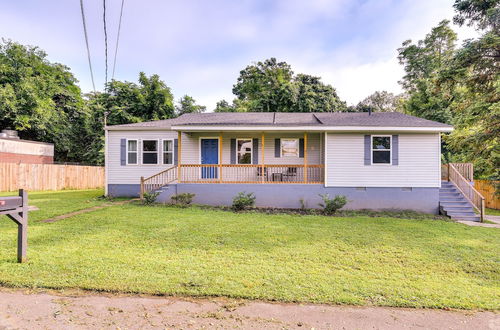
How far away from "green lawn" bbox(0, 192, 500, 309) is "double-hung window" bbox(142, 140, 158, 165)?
4.99 meters

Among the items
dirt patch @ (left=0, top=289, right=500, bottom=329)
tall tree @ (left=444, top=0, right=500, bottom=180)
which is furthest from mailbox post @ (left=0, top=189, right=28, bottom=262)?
tall tree @ (left=444, top=0, right=500, bottom=180)

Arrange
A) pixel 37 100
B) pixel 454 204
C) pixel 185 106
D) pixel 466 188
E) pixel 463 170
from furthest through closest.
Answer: pixel 185 106 → pixel 37 100 → pixel 463 170 → pixel 466 188 → pixel 454 204

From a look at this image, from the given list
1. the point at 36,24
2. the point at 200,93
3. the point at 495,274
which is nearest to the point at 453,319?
the point at 495,274

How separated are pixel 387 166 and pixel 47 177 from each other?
19.4 meters

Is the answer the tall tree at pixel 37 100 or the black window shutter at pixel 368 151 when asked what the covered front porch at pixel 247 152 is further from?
the tall tree at pixel 37 100

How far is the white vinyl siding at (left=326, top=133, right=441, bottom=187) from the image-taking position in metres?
10.2

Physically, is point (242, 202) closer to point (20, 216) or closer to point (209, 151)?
point (209, 151)

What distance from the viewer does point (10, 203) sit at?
12.7ft

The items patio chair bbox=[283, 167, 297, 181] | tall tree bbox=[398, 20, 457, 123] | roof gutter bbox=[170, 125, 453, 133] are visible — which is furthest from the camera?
tall tree bbox=[398, 20, 457, 123]

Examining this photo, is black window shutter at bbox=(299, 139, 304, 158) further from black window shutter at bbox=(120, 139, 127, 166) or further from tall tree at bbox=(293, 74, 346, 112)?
tall tree at bbox=(293, 74, 346, 112)

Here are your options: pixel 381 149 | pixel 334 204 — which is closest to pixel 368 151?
pixel 381 149

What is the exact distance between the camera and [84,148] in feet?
Result: 85.8

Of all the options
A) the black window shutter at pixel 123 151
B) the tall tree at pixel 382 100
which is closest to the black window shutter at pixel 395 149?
the black window shutter at pixel 123 151

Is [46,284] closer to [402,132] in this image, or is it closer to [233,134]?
[233,134]
